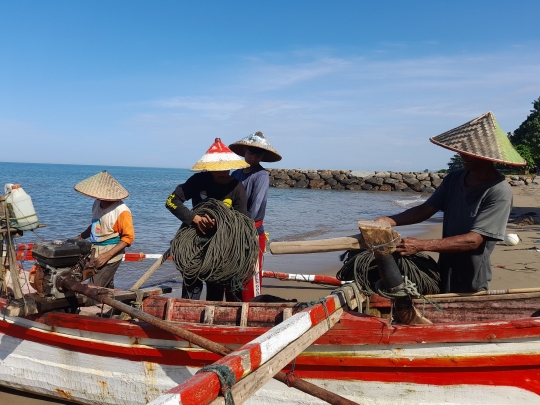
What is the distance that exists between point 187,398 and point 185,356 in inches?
69.3

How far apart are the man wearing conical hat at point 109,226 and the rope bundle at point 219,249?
95 centimetres

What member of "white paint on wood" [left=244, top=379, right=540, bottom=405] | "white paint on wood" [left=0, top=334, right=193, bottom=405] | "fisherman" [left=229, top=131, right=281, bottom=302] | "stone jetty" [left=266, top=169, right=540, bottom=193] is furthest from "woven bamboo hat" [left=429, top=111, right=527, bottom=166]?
"stone jetty" [left=266, top=169, right=540, bottom=193]

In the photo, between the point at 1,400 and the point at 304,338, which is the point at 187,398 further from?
the point at 1,400

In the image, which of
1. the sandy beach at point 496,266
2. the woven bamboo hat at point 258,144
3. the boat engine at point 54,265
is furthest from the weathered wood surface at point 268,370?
the sandy beach at point 496,266

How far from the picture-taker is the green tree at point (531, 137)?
33.4 metres

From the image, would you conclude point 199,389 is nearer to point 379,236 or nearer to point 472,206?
point 379,236

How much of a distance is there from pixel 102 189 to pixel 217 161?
1.40 meters

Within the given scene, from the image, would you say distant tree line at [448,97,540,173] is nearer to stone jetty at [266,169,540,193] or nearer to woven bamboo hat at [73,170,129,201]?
stone jetty at [266,169,540,193]

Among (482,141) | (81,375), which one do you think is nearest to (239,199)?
(81,375)

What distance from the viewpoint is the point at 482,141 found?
3.24 m

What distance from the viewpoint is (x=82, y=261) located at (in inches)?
154

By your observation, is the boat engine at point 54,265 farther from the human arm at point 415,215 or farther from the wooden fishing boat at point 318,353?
the human arm at point 415,215

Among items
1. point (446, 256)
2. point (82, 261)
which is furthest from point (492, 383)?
point (82, 261)

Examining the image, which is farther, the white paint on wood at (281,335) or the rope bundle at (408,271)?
the rope bundle at (408,271)
